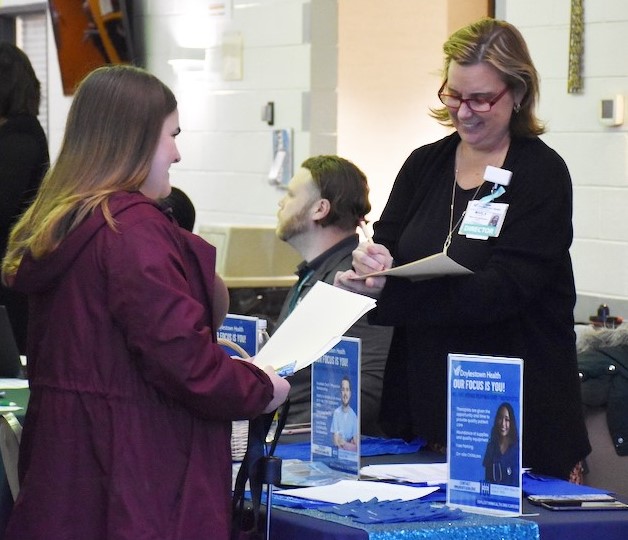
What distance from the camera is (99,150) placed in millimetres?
1798

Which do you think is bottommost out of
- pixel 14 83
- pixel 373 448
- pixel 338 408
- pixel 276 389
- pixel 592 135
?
pixel 373 448

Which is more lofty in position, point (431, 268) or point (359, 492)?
point (431, 268)

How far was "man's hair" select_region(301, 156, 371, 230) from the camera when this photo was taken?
3.06m

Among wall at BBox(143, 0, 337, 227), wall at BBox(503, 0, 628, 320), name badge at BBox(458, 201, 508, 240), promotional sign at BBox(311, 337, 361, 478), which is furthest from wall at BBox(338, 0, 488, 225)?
promotional sign at BBox(311, 337, 361, 478)

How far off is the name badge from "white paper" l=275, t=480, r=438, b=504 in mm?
508

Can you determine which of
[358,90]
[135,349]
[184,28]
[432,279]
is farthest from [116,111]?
[184,28]

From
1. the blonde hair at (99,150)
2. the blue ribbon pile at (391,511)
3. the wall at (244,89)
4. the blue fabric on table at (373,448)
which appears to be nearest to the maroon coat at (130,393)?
the blonde hair at (99,150)

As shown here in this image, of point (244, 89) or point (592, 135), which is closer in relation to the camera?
point (592, 135)

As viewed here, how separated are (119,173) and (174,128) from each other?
0.12m

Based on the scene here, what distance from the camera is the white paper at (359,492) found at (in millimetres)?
1975

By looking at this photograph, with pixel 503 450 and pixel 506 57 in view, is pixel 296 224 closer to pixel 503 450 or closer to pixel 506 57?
pixel 506 57

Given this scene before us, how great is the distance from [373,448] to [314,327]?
490mm

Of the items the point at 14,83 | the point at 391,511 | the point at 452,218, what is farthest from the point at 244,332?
the point at 14,83

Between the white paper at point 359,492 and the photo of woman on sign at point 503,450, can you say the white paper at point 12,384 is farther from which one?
the photo of woman on sign at point 503,450
